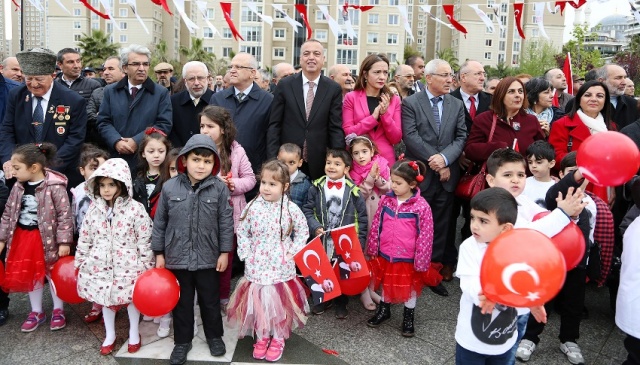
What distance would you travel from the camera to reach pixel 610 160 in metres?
2.46

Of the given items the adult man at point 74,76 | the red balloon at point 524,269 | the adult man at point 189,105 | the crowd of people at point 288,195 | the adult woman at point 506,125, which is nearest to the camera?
the red balloon at point 524,269

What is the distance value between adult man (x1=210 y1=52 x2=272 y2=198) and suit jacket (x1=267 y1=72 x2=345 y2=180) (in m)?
0.23

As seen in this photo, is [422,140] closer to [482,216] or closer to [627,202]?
[627,202]

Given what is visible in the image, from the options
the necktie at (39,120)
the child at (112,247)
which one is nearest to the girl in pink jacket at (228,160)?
the child at (112,247)

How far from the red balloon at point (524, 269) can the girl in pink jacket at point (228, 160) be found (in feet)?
7.88

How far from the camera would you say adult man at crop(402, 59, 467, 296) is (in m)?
4.63

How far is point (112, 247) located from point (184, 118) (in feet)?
7.10

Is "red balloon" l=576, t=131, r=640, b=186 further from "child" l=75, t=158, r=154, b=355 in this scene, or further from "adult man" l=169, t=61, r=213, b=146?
"adult man" l=169, t=61, r=213, b=146

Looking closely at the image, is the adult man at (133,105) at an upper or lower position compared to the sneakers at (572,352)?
upper

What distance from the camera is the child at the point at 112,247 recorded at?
11.2ft

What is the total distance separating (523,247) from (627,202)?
117 inches

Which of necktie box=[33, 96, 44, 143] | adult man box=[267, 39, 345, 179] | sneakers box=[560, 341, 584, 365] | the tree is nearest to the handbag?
adult man box=[267, 39, 345, 179]

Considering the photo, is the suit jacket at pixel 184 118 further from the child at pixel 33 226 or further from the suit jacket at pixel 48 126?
the child at pixel 33 226

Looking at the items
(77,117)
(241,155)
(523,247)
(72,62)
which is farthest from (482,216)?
(72,62)
